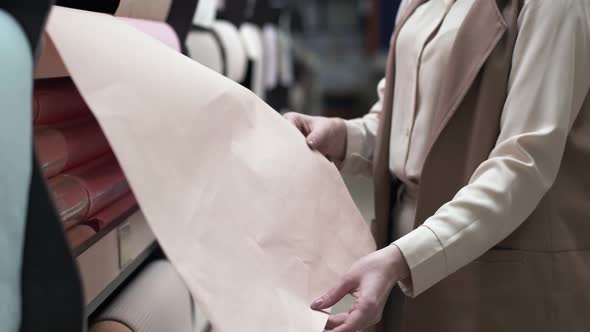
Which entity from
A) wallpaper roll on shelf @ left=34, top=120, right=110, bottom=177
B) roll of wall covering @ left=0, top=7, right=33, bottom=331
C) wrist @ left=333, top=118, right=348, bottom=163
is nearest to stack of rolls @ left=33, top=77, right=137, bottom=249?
wallpaper roll on shelf @ left=34, top=120, right=110, bottom=177

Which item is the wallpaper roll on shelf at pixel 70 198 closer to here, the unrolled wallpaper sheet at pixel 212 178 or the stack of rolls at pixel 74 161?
the stack of rolls at pixel 74 161

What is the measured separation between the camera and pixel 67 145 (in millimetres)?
873

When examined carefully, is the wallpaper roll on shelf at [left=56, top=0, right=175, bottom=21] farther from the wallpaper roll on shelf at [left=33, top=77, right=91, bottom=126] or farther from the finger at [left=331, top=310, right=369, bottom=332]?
the finger at [left=331, top=310, right=369, bottom=332]

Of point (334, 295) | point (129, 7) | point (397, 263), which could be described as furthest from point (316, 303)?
point (129, 7)

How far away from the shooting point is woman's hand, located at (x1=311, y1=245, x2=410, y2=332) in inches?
30.1

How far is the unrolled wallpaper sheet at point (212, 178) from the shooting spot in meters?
0.66

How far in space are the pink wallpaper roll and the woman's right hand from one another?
0.27 metres

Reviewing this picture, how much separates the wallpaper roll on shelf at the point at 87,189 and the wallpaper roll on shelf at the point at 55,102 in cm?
8

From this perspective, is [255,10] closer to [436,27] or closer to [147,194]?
[436,27]

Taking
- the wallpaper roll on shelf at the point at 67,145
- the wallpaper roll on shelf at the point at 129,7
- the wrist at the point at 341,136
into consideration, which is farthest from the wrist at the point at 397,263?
the wallpaper roll on shelf at the point at 129,7

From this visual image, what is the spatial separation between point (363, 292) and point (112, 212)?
0.47m

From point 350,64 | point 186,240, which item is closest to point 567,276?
point 186,240

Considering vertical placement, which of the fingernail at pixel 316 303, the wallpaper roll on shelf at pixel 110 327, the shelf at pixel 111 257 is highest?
the fingernail at pixel 316 303

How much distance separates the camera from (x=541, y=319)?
3.42ft
